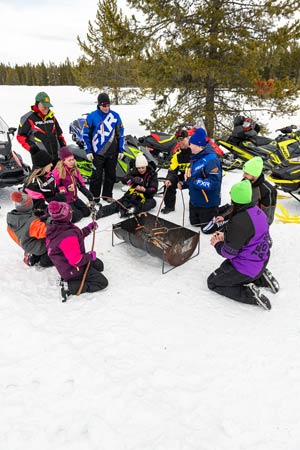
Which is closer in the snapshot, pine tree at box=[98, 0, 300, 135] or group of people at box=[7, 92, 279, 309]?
group of people at box=[7, 92, 279, 309]

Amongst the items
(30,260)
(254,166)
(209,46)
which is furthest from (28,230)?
(209,46)

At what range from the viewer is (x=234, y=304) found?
142 inches

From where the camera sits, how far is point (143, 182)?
18.4ft

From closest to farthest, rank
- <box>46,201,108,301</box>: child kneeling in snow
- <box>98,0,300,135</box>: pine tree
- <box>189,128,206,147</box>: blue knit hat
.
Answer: <box>46,201,108,301</box>: child kneeling in snow < <box>189,128,206,147</box>: blue knit hat < <box>98,0,300,135</box>: pine tree

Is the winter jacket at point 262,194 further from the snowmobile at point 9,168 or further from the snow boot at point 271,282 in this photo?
the snowmobile at point 9,168

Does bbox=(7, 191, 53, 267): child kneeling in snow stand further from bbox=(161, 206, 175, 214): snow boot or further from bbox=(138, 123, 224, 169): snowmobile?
bbox=(138, 123, 224, 169): snowmobile

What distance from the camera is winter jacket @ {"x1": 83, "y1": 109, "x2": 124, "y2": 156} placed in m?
5.54

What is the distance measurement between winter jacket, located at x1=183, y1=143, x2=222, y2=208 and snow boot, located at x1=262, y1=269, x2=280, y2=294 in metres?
1.69

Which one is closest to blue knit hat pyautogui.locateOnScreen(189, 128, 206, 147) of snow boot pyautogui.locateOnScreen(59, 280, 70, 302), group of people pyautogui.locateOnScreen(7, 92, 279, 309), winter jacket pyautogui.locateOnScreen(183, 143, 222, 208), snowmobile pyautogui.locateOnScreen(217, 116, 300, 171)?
group of people pyautogui.locateOnScreen(7, 92, 279, 309)

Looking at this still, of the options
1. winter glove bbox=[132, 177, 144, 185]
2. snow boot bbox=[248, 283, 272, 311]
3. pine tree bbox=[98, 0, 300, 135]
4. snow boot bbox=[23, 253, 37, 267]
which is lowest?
snow boot bbox=[248, 283, 272, 311]

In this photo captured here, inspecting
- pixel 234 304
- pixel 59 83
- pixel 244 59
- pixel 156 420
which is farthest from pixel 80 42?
pixel 59 83

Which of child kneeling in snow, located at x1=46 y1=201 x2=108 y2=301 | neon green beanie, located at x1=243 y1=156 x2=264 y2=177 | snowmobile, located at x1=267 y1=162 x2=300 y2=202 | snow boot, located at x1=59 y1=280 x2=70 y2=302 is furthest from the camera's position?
snowmobile, located at x1=267 y1=162 x2=300 y2=202

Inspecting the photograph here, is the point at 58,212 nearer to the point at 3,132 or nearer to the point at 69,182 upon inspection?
the point at 69,182

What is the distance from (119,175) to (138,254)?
2566 millimetres
